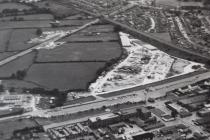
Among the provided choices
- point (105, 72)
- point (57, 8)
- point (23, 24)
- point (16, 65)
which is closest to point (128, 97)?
point (105, 72)

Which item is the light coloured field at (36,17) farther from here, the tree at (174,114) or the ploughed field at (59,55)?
the tree at (174,114)

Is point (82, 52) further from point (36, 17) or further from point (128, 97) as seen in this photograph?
point (36, 17)

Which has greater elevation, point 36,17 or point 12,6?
point 12,6

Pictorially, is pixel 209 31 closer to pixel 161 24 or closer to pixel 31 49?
pixel 161 24

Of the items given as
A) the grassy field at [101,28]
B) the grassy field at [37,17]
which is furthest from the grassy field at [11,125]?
the grassy field at [37,17]

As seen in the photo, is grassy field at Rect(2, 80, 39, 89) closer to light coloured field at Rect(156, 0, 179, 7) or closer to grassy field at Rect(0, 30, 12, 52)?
grassy field at Rect(0, 30, 12, 52)

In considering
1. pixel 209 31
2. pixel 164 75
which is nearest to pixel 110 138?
pixel 164 75
